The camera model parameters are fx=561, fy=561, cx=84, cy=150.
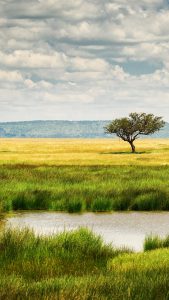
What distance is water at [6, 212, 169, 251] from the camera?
2108 centimetres

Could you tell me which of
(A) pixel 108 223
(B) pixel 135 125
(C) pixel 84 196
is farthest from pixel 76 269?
(B) pixel 135 125

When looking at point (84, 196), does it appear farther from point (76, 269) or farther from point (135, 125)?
point (135, 125)

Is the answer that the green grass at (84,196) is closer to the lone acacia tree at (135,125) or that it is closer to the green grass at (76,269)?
the green grass at (76,269)

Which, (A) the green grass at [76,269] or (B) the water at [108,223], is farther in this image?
(B) the water at [108,223]

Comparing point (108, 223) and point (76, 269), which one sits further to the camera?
point (108, 223)

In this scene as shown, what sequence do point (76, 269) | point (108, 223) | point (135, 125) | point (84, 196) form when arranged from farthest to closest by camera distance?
point (135, 125), point (84, 196), point (108, 223), point (76, 269)

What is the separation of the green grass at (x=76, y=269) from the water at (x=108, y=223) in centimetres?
347

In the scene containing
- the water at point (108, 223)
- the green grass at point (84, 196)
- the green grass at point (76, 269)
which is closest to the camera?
the green grass at point (76, 269)

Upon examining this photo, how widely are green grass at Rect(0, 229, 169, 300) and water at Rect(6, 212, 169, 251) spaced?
137 inches

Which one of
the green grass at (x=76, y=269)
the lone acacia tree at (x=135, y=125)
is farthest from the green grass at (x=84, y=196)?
the lone acacia tree at (x=135, y=125)

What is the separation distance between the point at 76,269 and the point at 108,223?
1062 centimetres

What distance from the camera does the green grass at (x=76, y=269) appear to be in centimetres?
995

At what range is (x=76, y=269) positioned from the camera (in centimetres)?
1384

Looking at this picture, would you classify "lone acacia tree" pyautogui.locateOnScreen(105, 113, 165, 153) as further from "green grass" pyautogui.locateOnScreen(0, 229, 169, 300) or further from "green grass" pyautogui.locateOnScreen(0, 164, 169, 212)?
"green grass" pyautogui.locateOnScreen(0, 229, 169, 300)
